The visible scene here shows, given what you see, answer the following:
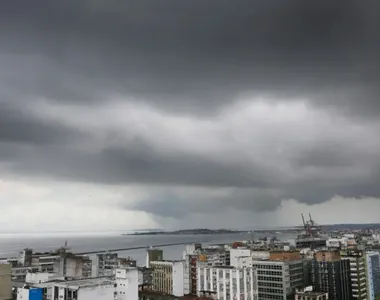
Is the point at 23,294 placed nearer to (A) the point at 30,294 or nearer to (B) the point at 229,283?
(A) the point at 30,294

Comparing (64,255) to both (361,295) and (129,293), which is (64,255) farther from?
(361,295)

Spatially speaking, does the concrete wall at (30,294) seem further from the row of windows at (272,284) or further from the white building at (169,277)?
the row of windows at (272,284)

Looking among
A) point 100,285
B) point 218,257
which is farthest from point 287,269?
point 100,285

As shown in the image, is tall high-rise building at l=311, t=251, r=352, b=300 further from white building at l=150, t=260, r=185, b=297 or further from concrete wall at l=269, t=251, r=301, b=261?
white building at l=150, t=260, r=185, b=297

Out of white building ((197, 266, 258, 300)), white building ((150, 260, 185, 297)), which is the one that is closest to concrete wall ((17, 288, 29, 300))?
white building ((197, 266, 258, 300))

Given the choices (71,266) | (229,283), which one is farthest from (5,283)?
(71,266)

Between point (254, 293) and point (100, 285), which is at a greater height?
point (100, 285)

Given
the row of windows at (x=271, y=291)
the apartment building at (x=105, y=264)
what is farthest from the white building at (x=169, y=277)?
the row of windows at (x=271, y=291)
